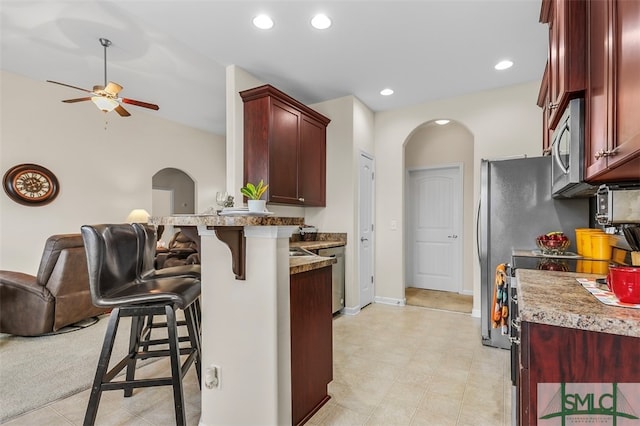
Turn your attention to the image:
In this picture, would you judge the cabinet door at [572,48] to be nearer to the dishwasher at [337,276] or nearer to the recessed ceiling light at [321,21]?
the recessed ceiling light at [321,21]

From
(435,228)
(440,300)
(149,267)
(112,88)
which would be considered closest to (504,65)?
(435,228)

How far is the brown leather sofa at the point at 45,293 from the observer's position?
114 inches

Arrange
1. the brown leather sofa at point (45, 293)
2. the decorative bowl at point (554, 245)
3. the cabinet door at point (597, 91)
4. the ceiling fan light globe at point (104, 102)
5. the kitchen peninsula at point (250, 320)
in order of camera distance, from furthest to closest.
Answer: the ceiling fan light globe at point (104, 102) < the brown leather sofa at point (45, 293) < the decorative bowl at point (554, 245) < the kitchen peninsula at point (250, 320) < the cabinet door at point (597, 91)

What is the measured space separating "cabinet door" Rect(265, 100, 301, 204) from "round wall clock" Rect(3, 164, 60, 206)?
127 inches

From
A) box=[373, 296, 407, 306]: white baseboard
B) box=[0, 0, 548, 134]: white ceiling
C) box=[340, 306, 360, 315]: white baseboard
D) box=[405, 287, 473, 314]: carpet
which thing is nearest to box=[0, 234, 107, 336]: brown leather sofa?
box=[0, 0, 548, 134]: white ceiling

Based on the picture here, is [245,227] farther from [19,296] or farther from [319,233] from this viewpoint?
[19,296]

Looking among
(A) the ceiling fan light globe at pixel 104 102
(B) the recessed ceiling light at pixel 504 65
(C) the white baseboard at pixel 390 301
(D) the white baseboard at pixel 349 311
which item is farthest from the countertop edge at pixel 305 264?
(A) the ceiling fan light globe at pixel 104 102

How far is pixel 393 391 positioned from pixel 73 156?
5.04 m

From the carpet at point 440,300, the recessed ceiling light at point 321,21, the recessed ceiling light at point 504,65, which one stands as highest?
the recessed ceiling light at point 321,21

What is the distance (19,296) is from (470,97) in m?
5.36

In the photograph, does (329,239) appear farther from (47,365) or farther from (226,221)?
(47,365)

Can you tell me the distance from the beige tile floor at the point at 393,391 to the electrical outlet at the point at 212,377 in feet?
1.23

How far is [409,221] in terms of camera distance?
524 cm

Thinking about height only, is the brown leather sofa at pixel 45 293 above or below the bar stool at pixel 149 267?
below
